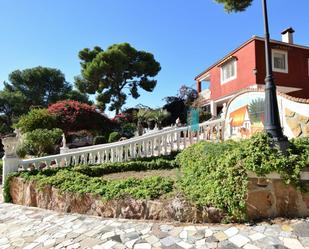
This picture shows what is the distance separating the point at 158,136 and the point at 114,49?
2008cm

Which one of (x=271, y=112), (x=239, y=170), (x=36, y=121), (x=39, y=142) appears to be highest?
(x=36, y=121)

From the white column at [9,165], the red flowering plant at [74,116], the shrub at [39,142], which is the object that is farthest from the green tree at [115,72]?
the white column at [9,165]

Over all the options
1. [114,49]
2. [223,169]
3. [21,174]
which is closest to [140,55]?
[114,49]

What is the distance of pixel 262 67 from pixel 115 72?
1578cm

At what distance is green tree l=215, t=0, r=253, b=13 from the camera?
Answer: 27.2ft

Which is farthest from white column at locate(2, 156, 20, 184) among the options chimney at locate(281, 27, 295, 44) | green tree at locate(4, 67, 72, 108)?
green tree at locate(4, 67, 72, 108)

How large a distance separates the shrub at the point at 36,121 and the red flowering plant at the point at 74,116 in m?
0.90

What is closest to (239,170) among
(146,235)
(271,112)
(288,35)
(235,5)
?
(271,112)

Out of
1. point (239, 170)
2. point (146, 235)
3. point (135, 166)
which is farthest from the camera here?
point (135, 166)

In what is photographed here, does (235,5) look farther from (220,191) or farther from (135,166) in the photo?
(220,191)

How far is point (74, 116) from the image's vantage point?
56.7 feet

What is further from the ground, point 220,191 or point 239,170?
point 239,170

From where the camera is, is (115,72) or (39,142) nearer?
(39,142)

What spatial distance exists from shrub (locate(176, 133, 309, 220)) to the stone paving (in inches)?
14.6
